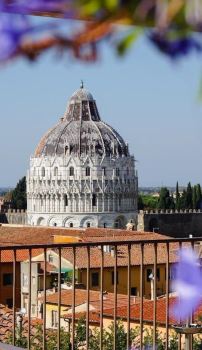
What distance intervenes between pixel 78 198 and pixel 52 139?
438 cm

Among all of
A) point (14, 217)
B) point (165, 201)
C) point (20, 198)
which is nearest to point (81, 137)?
point (14, 217)

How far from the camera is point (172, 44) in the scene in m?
0.32

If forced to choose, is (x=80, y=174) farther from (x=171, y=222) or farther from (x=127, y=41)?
(x=127, y=41)

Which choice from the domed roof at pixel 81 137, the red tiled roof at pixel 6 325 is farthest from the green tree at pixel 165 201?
the red tiled roof at pixel 6 325

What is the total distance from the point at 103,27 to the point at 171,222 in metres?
53.2

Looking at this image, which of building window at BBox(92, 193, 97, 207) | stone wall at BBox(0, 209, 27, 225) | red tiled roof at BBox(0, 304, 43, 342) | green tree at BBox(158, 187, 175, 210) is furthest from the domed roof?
red tiled roof at BBox(0, 304, 43, 342)

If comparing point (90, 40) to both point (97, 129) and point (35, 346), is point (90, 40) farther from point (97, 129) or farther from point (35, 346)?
point (97, 129)

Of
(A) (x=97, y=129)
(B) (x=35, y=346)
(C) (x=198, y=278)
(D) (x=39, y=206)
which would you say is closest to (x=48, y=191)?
(D) (x=39, y=206)

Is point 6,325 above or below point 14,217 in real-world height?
below

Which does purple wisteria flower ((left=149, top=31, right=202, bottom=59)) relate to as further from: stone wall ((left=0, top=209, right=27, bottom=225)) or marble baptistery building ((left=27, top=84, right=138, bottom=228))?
stone wall ((left=0, top=209, right=27, bottom=225))

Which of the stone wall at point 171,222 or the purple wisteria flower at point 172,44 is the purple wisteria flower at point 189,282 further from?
the stone wall at point 171,222

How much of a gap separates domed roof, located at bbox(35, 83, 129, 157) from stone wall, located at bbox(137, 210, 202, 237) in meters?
5.12

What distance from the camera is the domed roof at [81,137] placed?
54.2 m

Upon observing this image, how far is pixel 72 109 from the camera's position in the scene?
55844 mm
